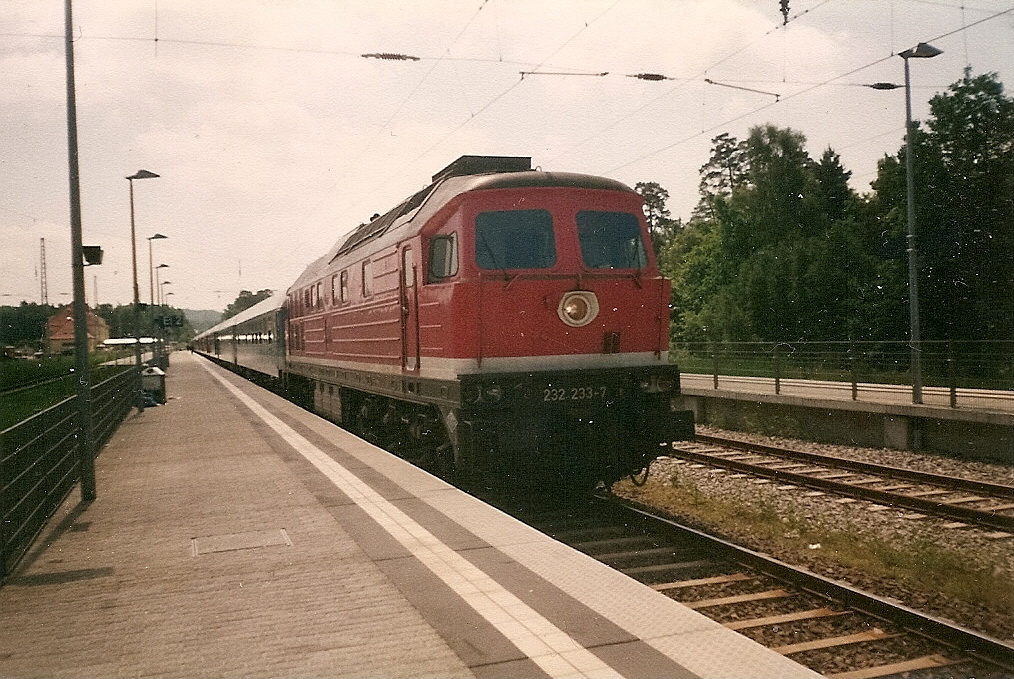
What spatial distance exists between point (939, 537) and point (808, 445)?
7.19 metres

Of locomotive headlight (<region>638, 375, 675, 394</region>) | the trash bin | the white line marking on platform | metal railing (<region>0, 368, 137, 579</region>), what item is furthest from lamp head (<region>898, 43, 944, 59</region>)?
the trash bin

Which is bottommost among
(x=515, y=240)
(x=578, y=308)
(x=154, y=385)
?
(x=154, y=385)

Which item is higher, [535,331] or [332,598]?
[535,331]

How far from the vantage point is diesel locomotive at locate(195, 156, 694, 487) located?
347 inches

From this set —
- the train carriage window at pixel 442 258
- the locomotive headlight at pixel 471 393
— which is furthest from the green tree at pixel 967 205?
the locomotive headlight at pixel 471 393

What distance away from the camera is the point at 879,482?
11.2 metres

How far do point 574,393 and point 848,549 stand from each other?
9.69ft

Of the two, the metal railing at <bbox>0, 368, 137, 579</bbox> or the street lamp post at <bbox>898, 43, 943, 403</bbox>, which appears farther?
the street lamp post at <bbox>898, 43, 943, 403</bbox>

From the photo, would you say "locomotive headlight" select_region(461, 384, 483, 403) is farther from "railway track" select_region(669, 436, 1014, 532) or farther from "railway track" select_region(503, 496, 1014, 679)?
"railway track" select_region(669, 436, 1014, 532)

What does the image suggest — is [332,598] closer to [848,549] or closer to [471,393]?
[471,393]

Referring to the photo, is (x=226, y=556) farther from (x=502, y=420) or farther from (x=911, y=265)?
(x=911, y=265)

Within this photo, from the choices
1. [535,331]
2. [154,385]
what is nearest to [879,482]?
[535,331]

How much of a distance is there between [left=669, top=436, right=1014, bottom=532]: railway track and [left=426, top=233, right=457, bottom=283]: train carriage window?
419cm

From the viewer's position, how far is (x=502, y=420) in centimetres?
870
